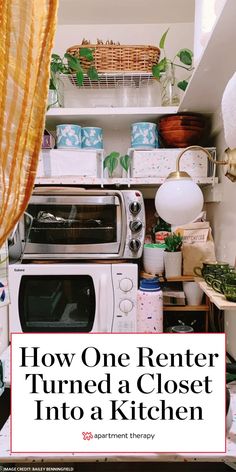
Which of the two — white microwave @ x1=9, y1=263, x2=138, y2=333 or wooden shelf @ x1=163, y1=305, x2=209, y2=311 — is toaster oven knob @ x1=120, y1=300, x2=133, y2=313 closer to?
white microwave @ x1=9, y1=263, x2=138, y2=333

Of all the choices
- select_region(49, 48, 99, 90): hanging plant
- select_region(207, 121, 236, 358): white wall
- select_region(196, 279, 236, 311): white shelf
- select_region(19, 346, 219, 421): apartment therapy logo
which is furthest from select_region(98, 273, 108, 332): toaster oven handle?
select_region(49, 48, 99, 90): hanging plant

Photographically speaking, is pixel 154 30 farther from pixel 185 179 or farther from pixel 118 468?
pixel 118 468

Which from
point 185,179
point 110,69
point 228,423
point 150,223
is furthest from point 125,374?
point 110,69

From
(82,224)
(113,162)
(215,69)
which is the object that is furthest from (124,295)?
(215,69)

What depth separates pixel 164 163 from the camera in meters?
1.35

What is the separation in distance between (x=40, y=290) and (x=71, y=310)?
0.48 feet

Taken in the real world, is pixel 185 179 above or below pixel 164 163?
below

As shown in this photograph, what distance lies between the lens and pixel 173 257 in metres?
1.33

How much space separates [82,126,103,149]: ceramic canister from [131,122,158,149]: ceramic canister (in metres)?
0.16

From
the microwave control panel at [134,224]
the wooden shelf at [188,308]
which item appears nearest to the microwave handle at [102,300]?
the microwave control panel at [134,224]

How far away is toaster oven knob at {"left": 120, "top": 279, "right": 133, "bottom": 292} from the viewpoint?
126 cm

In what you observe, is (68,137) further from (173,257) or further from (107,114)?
(173,257)

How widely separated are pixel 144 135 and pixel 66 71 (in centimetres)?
42

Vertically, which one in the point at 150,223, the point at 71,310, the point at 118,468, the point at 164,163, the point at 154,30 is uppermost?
the point at 154,30
